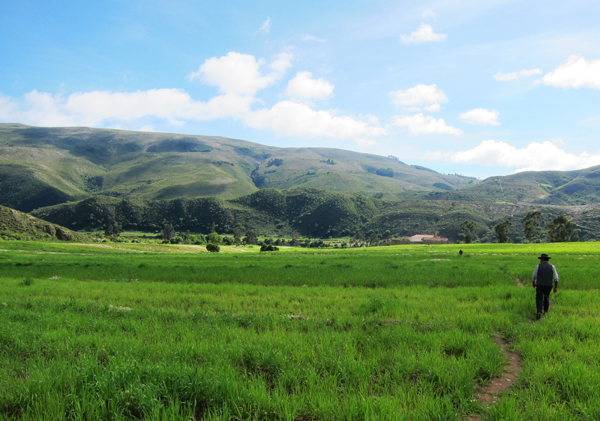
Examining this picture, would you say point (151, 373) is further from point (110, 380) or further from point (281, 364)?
point (281, 364)

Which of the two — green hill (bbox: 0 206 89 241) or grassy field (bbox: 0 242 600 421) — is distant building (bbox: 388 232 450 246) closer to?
→ green hill (bbox: 0 206 89 241)

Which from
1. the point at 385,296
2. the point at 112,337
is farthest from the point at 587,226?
the point at 112,337

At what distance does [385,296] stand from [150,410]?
10490 mm

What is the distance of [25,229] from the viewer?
3319 inches

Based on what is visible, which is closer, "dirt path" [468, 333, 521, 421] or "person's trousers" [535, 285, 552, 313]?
"dirt path" [468, 333, 521, 421]

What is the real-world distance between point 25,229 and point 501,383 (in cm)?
10906

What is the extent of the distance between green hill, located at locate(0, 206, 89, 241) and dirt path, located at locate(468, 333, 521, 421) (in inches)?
3837

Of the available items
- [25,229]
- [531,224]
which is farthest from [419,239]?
[25,229]

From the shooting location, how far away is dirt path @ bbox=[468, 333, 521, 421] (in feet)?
17.5

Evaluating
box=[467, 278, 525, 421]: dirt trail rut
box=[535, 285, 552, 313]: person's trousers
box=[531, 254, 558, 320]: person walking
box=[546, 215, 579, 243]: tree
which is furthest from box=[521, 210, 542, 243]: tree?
box=[467, 278, 525, 421]: dirt trail rut

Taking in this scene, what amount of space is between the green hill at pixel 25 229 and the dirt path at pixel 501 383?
320 ft

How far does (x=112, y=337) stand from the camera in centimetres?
741

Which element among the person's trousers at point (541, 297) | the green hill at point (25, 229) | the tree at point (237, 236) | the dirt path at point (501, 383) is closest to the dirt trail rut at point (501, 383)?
the dirt path at point (501, 383)

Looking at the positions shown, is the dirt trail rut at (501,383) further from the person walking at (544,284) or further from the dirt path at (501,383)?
the person walking at (544,284)
